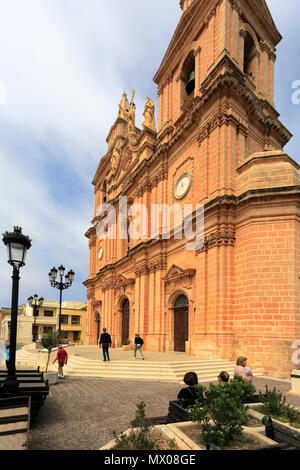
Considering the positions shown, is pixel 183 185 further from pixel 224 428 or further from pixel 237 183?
pixel 224 428

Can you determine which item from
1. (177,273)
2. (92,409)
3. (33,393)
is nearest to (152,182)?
(177,273)

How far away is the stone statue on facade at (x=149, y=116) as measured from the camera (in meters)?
25.5

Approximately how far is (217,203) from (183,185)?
517cm

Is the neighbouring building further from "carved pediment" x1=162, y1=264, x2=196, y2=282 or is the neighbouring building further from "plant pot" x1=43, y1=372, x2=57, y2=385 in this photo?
"plant pot" x1=43, y1=372, x2=57, y2=385

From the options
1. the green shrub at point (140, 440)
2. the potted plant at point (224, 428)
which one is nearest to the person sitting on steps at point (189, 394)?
the potted plant at point (224, 428)

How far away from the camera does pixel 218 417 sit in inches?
154

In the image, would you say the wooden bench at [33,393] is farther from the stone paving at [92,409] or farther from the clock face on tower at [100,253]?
the clock face on tower at [100,253]

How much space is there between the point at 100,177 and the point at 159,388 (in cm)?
3333

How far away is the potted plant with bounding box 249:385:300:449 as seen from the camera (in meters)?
4.23

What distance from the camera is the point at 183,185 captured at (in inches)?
779

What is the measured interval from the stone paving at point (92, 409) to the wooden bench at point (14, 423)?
55 cm

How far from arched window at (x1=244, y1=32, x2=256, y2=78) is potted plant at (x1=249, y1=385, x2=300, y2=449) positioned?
21374 mm

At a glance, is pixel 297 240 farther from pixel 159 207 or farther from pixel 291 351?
pixel 159 207

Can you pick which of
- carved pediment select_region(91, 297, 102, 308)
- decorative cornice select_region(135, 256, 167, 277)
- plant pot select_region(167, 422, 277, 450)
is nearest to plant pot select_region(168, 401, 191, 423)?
plant pot select_region(167, 422, 277, 450)
